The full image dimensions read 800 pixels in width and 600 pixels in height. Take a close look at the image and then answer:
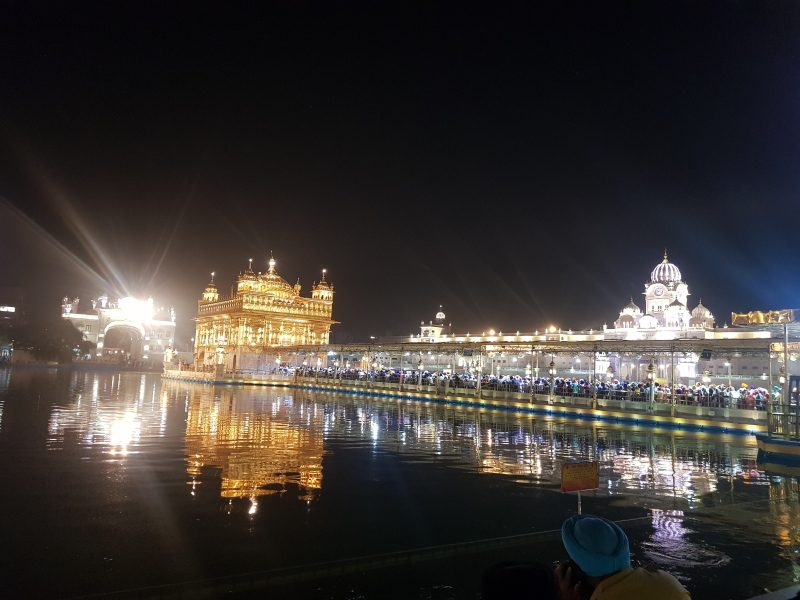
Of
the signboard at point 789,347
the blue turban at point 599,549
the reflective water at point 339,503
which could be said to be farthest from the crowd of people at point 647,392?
the blue turban at point 599,549

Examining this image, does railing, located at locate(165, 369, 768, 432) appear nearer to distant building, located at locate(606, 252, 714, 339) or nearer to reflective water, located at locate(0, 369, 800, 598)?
reflective water, located at locate(0, 369, 800, 598)

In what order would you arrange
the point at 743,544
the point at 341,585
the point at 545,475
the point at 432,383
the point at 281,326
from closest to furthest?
the point at 341,585, the point at 743,544, the point at 545,475, the point at 432,383, the point at 281,326

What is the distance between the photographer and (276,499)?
9211 mm

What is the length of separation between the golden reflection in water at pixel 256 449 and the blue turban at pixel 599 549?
6.69m

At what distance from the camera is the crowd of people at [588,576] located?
2.41 meters

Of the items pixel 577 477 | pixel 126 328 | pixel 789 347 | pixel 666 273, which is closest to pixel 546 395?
pixel 789 347

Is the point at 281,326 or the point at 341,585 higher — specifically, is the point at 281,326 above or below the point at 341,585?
above

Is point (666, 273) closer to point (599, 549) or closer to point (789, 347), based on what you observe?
point (789, 347)

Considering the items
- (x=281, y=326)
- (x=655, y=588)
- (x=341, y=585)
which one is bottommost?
(x=341, y=585)

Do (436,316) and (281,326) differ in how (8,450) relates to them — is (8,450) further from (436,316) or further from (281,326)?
(436,316)

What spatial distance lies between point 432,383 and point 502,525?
118ft

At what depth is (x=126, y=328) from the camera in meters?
102

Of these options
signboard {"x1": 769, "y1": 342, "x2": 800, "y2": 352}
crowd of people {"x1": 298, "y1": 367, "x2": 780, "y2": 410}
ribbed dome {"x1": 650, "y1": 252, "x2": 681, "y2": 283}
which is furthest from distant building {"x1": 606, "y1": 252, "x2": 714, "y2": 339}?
signboard {"x1": 769, "y1": 342, "x2": 800, "y2": 352}

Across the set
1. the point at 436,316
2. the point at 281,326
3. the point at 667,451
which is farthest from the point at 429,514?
the point at 436,316
